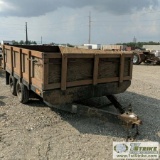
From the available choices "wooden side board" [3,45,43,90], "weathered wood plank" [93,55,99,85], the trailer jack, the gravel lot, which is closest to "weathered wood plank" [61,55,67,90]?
"wooden side board" [3,45,43,90]

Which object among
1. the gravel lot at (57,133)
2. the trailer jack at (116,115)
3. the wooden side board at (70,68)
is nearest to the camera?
the gravel lot at (57,133)

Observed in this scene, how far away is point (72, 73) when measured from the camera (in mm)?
4430

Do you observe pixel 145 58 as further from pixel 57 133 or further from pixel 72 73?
pixel 57 133

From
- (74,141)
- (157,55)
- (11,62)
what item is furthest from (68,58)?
(157,55)

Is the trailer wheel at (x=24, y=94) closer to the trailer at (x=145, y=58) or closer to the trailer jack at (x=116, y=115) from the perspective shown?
the trailer jack at (x=116, y=115)

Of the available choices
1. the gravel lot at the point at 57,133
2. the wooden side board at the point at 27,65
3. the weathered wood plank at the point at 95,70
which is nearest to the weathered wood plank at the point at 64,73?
the wooden side board at the point at 27,65

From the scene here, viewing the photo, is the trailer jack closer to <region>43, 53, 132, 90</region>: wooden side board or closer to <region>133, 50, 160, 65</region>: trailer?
<region>43, 53, 132, 90</region>: wooden side board

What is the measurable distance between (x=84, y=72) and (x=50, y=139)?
1.49 metres

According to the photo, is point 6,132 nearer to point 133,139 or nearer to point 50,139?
point 50,139

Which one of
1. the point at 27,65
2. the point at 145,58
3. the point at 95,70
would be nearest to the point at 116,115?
the point at 95,70

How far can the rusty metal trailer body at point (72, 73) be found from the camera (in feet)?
13.6

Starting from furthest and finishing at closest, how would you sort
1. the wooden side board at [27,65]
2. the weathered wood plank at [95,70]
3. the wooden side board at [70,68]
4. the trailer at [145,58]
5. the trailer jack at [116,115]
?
the trailer at [145,58], the weathered wood plank at [95,70], the wooden side board at [27,65], the wooden side board at [70,68], the trailer jack at [116,115]

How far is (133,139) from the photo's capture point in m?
4.11

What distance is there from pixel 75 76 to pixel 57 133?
3.88 feet
